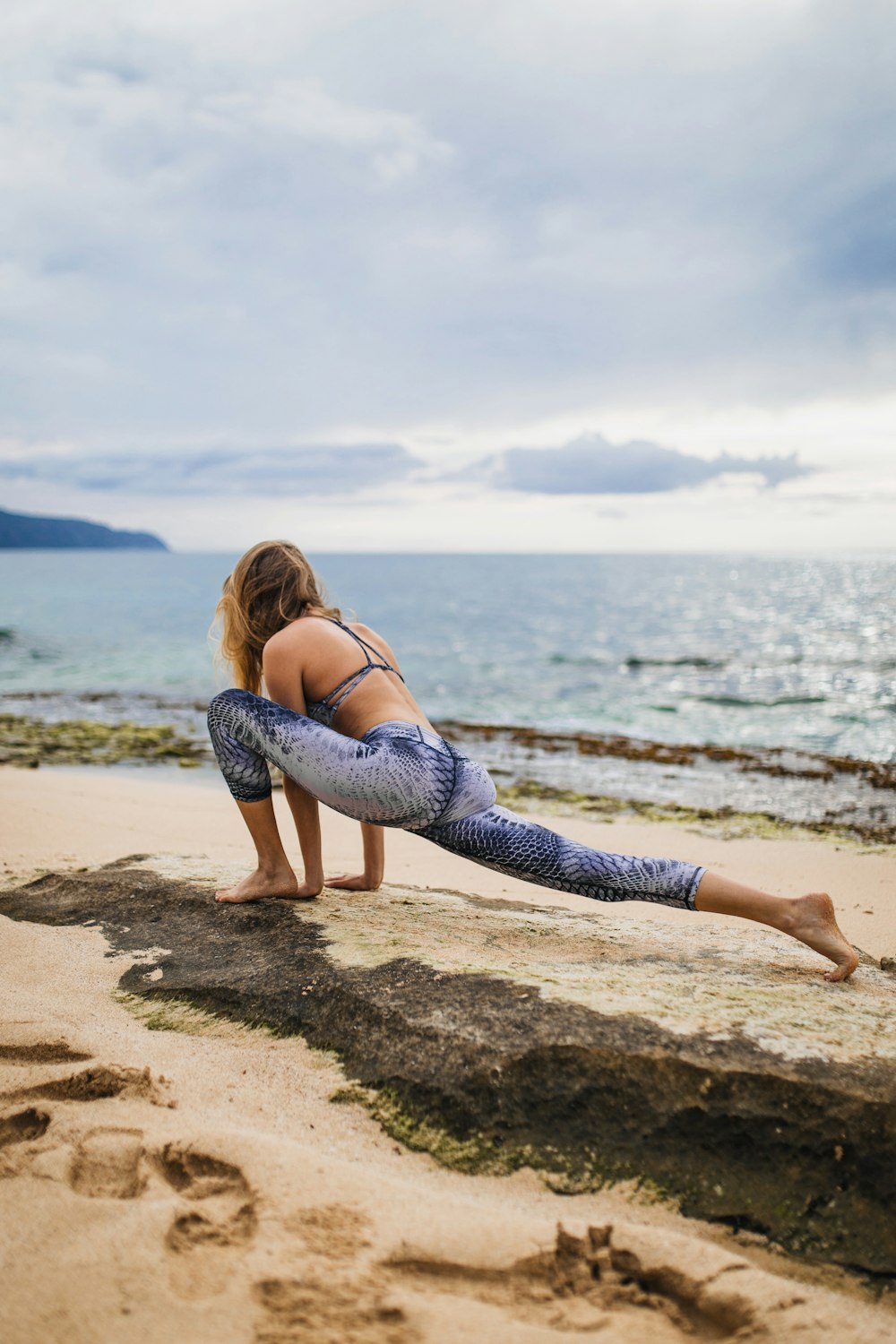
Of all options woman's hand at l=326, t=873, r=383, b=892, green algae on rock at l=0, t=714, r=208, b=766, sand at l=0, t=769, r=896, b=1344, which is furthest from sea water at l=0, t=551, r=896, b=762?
green algae on rock at l=0, t=714, r=208, b=766

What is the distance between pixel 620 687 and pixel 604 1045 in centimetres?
2108

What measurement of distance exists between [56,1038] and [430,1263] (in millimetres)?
1532

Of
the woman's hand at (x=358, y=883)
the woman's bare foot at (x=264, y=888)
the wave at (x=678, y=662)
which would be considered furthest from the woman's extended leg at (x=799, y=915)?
the wave at (x=678, y=662)

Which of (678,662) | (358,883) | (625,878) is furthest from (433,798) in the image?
(678,662)

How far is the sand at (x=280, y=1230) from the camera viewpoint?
1.84 m

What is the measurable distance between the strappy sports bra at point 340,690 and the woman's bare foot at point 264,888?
76 centimetres

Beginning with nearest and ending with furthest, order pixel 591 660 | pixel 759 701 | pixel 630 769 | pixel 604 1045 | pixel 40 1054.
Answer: pixel 604 1045 → pixel 40 1054 → pixel 630 769 → pixel 759 701 → pixel 591 660

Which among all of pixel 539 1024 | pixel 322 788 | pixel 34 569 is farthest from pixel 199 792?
pixel 34 569

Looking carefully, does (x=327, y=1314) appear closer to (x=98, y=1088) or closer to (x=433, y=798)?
(x=98, y=1088)

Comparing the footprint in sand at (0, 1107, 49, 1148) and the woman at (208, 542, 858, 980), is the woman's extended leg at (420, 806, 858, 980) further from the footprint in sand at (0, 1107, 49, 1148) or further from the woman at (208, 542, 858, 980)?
the footprint in sand at (0, 1107, 49, 1148)

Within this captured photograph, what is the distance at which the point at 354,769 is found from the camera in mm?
3613

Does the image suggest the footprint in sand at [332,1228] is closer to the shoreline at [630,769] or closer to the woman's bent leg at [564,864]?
the woman's bent leg at [564,864]

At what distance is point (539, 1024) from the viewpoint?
2.74 m

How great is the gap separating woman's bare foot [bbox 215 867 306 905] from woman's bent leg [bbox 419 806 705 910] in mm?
763
